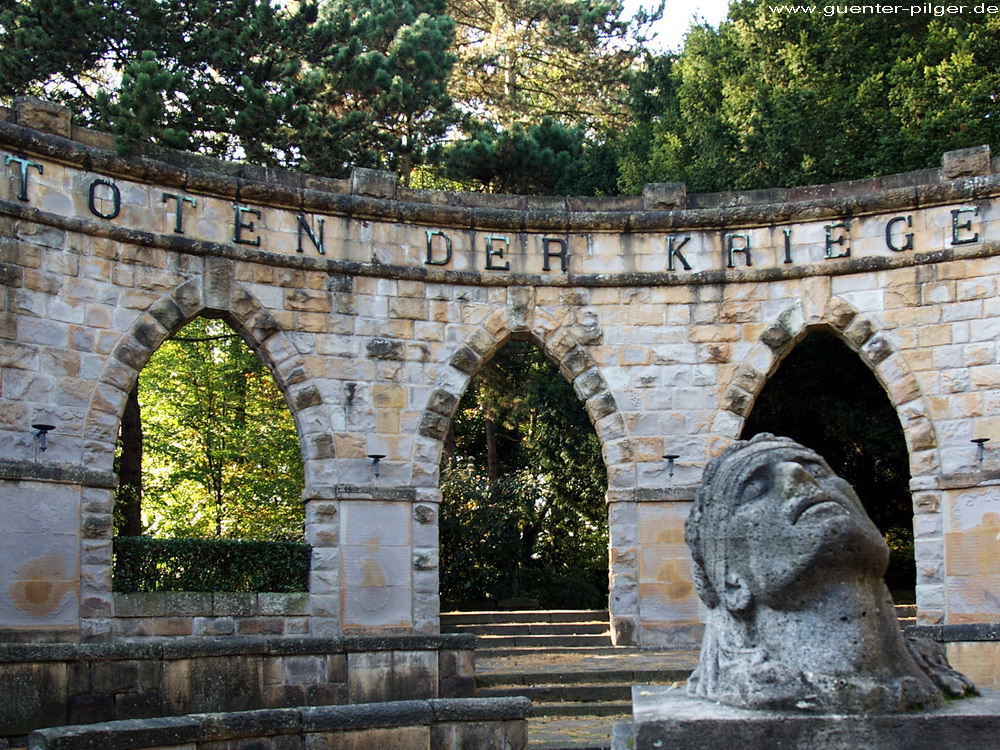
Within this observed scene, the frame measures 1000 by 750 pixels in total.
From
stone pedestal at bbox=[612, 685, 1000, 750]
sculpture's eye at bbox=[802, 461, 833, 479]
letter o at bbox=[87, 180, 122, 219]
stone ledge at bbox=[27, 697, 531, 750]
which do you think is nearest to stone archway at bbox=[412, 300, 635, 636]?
letter o at bbox=[87, 180, 122, 219]

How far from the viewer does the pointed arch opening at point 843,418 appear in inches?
725

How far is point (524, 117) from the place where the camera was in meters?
27.3

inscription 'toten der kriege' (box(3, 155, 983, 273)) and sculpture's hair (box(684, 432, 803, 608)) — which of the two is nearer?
sculpture's hair (box(684, 432, 803, 608))

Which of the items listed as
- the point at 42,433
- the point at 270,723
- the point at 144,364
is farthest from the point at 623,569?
the point at 270,723

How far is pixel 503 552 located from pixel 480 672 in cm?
859

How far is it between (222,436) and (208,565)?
1055 centimetres

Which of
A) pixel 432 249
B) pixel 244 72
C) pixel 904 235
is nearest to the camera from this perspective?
pixel 904 235

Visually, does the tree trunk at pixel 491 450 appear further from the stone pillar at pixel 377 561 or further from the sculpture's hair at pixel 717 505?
the sculpture's hair at pixel 717 505

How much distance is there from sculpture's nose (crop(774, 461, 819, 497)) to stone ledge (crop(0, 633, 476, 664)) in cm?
492

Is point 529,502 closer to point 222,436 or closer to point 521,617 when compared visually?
point 222,436

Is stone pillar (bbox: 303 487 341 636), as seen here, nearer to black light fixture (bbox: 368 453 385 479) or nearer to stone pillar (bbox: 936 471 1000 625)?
black light fixture (bbox: 368 453 385 479)

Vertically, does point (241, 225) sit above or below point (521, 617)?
above

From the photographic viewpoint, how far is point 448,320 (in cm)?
1437

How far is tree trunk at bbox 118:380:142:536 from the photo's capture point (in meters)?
18.4
